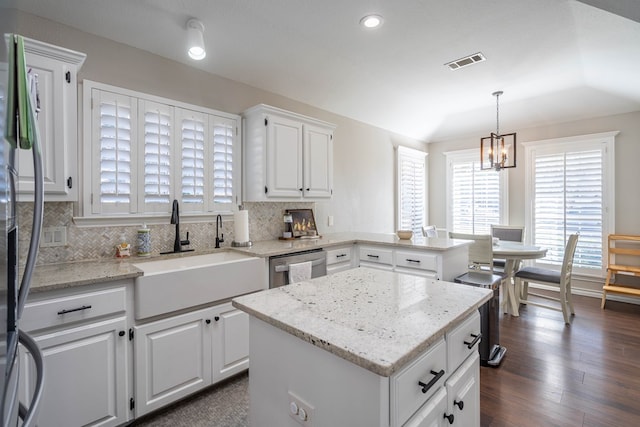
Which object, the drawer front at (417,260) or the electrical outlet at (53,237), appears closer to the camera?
the electrical outlet at (53,237)

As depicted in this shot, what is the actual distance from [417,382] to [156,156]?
2.40m

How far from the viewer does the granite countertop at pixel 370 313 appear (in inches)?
32.7

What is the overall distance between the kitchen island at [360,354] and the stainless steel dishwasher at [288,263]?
44.0 inches

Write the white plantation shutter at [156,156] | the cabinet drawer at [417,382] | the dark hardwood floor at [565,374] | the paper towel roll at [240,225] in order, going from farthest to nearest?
1. the paper towel roll at [240,225]
2. the white plantation shutter at [156,156]
3. the dark hardwood floor at [565,374]
4. the cabinet drawer at [417,382]

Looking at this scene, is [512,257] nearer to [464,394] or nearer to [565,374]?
[565,374]

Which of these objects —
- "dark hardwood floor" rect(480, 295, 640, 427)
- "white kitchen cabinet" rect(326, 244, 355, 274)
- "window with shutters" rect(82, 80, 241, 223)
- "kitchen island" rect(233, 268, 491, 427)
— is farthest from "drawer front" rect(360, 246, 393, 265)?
"kitchen island" rect(233, 268, 491, 427)

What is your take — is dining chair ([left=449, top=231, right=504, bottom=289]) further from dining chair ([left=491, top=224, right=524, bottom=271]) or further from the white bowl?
dining chair ([left=491, top=224, right=524, bottom=271])

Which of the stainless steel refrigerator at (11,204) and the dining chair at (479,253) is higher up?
the stainless steel refrigerator at (11,204)

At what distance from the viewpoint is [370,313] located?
3.58ft

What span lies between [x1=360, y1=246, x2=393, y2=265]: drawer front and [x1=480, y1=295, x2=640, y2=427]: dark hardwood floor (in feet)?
3.94

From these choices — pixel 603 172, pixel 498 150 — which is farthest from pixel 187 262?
pixel 603 172

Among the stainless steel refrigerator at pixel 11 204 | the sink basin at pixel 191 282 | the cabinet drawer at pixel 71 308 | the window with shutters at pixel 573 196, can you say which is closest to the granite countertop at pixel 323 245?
the sink basin at pixel 191 282

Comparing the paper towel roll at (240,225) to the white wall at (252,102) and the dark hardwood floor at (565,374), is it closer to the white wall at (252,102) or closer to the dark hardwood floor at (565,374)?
the white wall at (252,102)

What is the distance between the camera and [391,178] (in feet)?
16.1
